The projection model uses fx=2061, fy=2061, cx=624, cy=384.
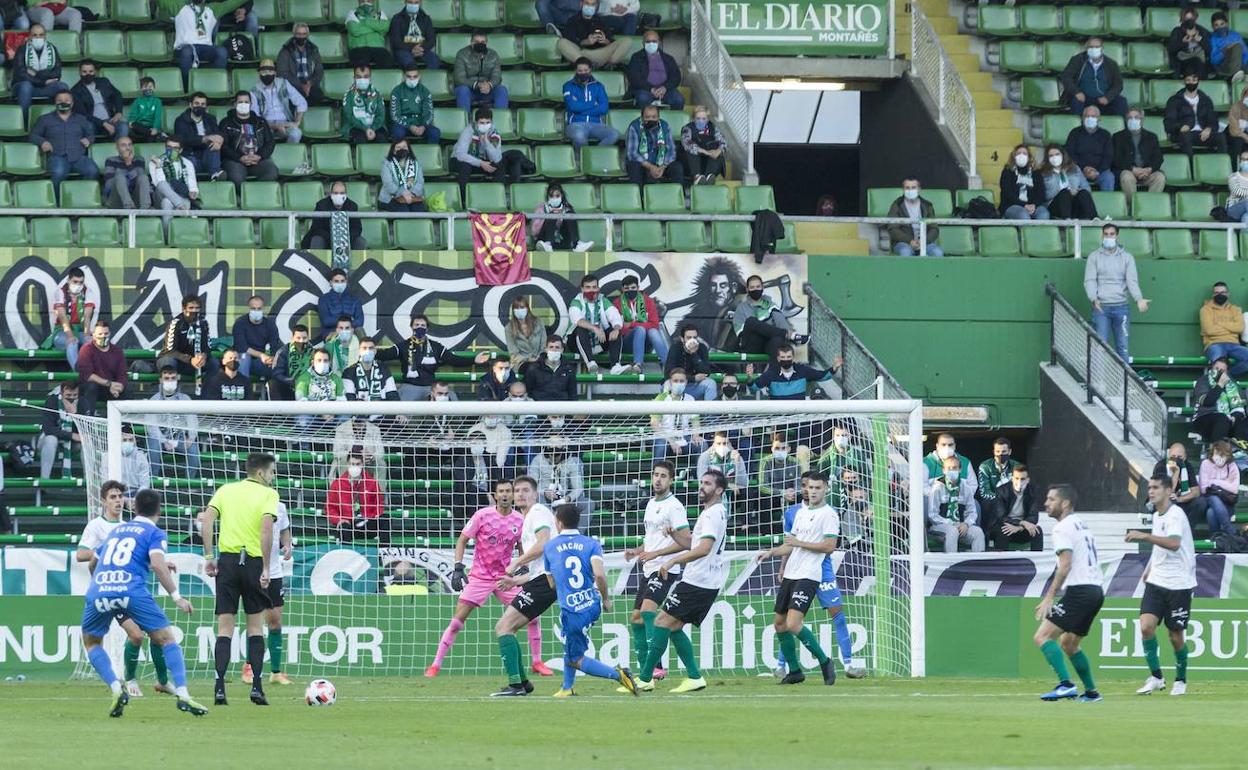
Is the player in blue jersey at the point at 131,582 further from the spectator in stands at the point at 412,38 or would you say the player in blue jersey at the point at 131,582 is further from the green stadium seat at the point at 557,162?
the spectator in stands at the point at 412,38

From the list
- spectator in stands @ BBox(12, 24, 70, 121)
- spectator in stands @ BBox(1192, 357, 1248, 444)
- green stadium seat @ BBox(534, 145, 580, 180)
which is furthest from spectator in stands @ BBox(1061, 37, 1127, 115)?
spectator in stands @ BBox(12, 24, 70, 121)

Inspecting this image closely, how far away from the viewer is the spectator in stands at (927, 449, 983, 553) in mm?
21594

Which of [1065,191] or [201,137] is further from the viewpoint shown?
[1065,191]

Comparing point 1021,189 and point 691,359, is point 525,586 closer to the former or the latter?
point 691,359

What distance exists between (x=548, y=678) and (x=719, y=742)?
771 centimetres

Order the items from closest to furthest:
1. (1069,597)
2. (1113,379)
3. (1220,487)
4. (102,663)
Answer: (102,663) → (1069,597) → (1220,487) → (1113,379)

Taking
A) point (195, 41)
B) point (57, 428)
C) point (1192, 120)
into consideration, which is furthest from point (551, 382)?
point (1192, 120)

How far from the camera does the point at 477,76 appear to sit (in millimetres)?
27609

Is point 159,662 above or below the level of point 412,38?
below

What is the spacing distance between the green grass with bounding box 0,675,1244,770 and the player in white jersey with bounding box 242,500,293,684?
47 cm

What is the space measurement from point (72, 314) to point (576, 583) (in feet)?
36.0

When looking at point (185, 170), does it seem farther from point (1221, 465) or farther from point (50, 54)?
point (1221, 465)

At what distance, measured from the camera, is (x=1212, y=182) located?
94.7ft

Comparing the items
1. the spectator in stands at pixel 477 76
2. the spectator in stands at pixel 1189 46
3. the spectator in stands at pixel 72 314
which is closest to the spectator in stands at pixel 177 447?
the spectator in stands at pixel 72 314
